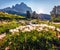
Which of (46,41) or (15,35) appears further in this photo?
(15,35)

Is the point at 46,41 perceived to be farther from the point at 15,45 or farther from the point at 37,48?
the point at 15,45

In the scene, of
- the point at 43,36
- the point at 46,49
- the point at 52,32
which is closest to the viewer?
the point at 46,49

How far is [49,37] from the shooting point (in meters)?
25.0

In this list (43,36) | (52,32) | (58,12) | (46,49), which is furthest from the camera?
(58,12)

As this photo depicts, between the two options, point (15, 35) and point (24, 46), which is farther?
point (15, 35)


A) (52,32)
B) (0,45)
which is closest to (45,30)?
(52,32)

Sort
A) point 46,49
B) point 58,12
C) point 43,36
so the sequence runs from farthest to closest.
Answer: point 58,12 < point 43,36 < point 46,49

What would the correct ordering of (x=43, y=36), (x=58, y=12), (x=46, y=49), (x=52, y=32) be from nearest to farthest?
(x=46, y=49) < (x=43, y=36) < (x=52, y=32) < (x=58, y=12)

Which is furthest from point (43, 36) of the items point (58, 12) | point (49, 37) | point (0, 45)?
point (58, 12)

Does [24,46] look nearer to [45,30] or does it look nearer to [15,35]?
[15,35]

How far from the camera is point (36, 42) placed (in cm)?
2345

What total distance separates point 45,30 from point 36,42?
418 centimetres

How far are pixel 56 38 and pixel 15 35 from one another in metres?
4.80

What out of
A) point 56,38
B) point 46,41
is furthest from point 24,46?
point 56,38
